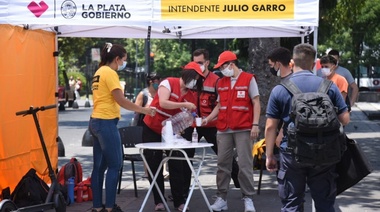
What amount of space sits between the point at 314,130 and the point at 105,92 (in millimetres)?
3243

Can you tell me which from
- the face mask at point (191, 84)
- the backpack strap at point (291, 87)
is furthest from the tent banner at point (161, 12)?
the backpack strap at point (291, 87)

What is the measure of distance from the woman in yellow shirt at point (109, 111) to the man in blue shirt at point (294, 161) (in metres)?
2.49

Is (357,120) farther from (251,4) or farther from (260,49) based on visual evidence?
(251,4)

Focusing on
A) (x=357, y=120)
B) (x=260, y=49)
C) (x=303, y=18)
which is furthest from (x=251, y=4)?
(x=357, y=120)

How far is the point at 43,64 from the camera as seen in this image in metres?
10.4

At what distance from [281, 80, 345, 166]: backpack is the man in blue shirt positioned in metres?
0.13

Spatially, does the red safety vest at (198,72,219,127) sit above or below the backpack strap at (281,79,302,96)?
below

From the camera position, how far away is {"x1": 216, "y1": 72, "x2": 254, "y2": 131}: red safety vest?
29.7ft

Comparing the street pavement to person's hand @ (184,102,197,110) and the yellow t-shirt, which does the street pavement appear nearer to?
person's hand @ (184,102,197,110)

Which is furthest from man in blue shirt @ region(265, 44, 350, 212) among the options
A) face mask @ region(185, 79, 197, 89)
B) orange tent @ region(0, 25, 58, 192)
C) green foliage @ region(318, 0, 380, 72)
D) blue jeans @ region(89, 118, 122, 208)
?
green foliage @ region(318, 0, 380, 72)

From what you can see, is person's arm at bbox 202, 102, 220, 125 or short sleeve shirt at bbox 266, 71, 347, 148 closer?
short sleeve shirt at bbox 266, 71, 347, 148

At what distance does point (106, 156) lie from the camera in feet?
28.5

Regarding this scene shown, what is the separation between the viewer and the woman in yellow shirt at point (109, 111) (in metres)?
8.60

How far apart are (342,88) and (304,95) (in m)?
4.50
